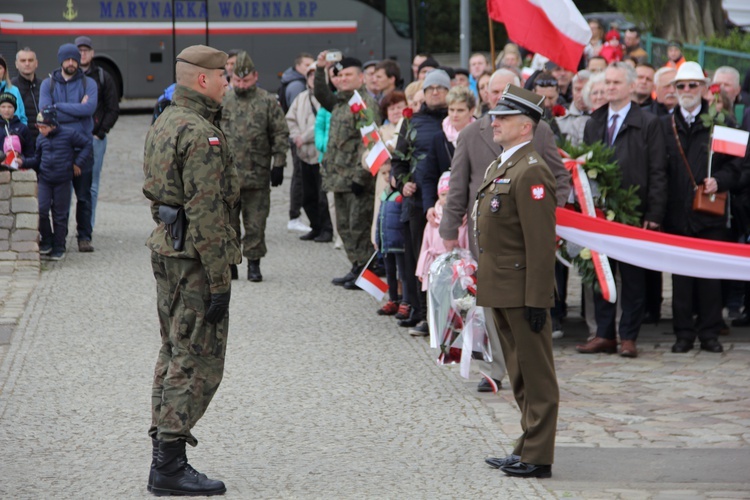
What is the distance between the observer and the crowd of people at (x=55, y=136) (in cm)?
1292

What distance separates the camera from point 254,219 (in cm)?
1218

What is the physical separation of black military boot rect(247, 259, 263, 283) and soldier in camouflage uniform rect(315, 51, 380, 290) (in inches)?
35.6

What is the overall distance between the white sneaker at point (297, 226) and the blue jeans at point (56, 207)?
10.6 feet

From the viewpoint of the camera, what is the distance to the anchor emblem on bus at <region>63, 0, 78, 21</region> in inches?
1061

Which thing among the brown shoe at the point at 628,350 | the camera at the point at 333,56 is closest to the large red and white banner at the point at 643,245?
the brown shoe at the point at 628,350

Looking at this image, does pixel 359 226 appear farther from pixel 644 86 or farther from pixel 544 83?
pixel 644 86

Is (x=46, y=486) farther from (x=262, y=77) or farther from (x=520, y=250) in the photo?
(x=262, y=77)

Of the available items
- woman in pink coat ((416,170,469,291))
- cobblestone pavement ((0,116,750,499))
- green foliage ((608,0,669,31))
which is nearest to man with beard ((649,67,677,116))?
cobblestone pavement ((0,116,750,499))

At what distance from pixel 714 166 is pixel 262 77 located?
20.0 metres

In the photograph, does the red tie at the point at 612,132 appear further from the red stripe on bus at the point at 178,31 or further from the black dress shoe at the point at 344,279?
the red stripe on bus at the point at 178,31

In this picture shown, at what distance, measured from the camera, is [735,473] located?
6574 mm

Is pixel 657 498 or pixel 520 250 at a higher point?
pixel 520 250

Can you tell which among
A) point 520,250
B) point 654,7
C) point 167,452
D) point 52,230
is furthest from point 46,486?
point 654,7

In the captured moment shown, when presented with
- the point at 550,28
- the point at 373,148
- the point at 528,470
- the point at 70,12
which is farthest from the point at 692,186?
the point at 70,12
